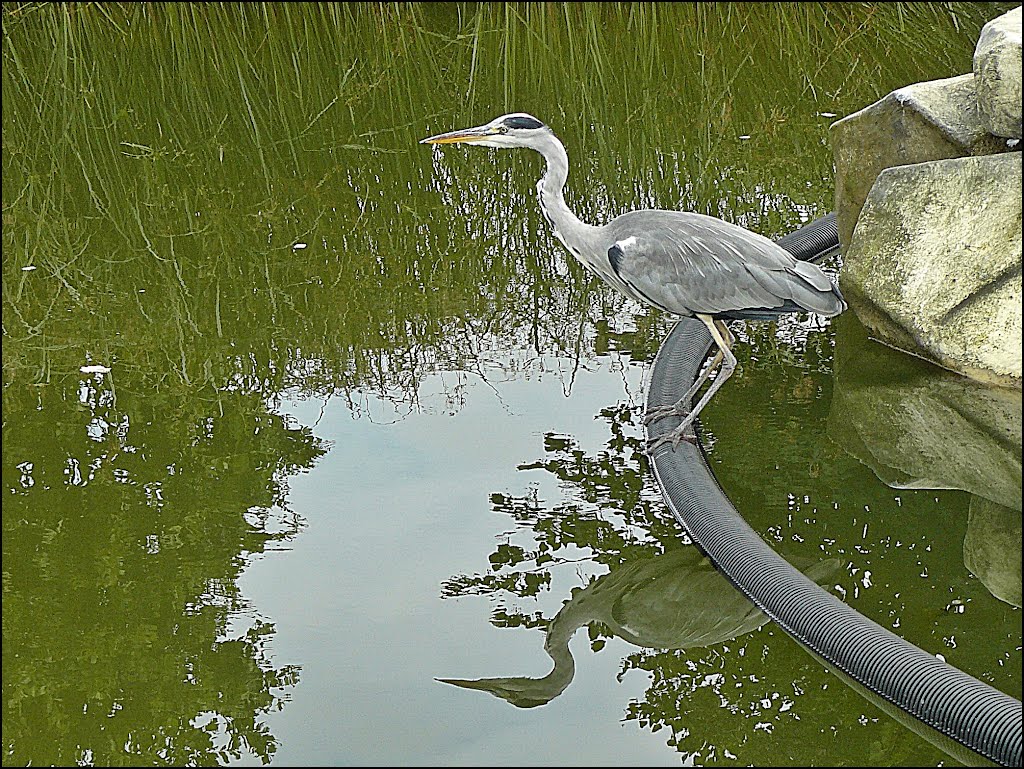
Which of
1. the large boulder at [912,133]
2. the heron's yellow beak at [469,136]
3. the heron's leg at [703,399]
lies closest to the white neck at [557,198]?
the heron's yellow beak at [469,136]

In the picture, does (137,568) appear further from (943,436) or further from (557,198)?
(943,436)

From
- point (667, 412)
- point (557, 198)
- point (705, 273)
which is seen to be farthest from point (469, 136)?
point (667, 412)

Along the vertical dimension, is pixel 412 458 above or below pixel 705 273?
below

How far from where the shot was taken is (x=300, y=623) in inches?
128

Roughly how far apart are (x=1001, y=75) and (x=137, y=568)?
3302 mm

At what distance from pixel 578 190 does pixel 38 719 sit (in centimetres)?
438

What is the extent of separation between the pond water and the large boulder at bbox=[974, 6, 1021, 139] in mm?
938

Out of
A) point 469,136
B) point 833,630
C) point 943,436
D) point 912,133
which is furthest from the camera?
point 912,133

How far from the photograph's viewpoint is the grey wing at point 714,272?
3.93m

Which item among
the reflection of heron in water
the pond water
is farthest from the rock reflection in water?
the reflection of heron in water

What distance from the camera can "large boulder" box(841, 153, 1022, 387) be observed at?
4293mm

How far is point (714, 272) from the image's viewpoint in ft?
12.9

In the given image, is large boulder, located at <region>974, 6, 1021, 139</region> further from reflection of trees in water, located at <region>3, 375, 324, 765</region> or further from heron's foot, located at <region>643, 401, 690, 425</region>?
reflection of trees in water, located at <region>3, 375, 324, 765</region>

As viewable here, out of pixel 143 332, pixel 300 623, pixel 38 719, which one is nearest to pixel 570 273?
pixel 143 332
